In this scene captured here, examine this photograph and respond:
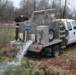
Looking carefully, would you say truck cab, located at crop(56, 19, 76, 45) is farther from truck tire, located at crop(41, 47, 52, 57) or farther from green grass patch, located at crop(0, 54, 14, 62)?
green grass patch, located at crop(0, 54, 14, 62)

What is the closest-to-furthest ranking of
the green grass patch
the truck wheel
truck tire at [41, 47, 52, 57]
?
the green grass patch → truck tire at [41, 47, 52, 57] → the truck wheel

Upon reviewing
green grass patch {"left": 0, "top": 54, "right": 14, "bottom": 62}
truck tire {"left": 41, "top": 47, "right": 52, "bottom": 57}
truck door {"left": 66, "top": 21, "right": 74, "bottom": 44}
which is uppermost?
truck door {"left": 66, "top": 21, "right": 74, "bottom": 44}

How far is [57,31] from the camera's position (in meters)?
10.9

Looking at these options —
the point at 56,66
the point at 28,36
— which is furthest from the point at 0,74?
the point at 28,36

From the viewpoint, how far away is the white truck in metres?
9.89

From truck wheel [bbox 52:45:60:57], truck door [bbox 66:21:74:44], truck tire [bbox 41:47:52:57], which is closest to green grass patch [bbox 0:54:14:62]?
truck tire [bbox 41:47:52:57]

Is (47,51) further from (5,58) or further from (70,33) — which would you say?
(70,33)

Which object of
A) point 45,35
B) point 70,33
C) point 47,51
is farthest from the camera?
point 70,33

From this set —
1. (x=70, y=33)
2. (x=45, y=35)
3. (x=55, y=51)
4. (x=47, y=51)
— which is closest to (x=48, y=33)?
(x=45, y=35)

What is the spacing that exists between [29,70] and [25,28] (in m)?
4.32

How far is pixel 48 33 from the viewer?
396 inches

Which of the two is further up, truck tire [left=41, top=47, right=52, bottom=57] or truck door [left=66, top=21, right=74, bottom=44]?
truck door [left=66, top=21, right=74, bottom=44]

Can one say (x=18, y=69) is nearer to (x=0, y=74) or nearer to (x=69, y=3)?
(x=0, y=74)

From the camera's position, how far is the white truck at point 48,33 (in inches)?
389
